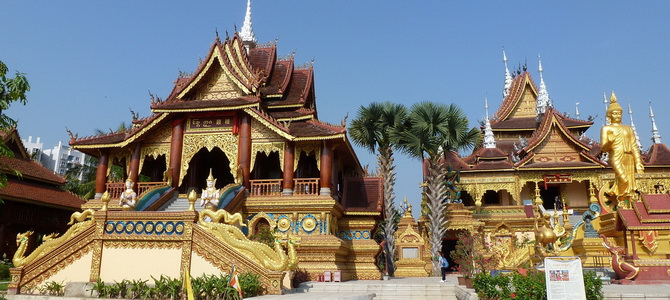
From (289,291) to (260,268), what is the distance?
3.79 ft

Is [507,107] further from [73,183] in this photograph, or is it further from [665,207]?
[73,183]

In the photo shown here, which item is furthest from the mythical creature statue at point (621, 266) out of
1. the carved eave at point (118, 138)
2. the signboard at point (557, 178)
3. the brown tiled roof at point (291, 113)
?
the signboard at point (557, 178)

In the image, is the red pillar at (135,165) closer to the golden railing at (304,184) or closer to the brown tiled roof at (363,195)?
the golden railing at (304,184)

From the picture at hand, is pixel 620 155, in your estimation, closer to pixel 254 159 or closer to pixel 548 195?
pixel 254 159

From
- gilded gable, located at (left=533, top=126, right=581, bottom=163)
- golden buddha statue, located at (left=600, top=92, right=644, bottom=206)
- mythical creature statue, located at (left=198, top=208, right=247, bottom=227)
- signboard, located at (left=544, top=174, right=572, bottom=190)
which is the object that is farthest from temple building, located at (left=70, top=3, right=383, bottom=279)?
gilded gable, located at (left=533, top=126, right=581, bottom=163)

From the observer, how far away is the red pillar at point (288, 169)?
1619cm

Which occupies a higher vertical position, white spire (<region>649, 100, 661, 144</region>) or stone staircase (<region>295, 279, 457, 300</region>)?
white spire (<region>649, 100, 661, 144</region>)

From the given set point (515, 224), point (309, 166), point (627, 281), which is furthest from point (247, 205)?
point (515, 224)

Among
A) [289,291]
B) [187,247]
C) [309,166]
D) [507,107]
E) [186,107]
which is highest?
[507,107]

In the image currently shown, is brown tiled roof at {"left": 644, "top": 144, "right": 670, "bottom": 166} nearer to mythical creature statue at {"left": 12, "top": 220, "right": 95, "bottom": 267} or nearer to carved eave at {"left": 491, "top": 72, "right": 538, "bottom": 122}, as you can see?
carved eave at {"left": 491, "top": 72, "right": 538, "bottom": 122}

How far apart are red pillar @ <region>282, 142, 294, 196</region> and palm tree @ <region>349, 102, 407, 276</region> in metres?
6.84

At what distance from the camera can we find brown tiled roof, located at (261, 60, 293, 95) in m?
19.7

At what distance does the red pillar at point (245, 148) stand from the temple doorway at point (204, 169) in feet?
10.4

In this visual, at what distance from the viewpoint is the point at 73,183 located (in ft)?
119
